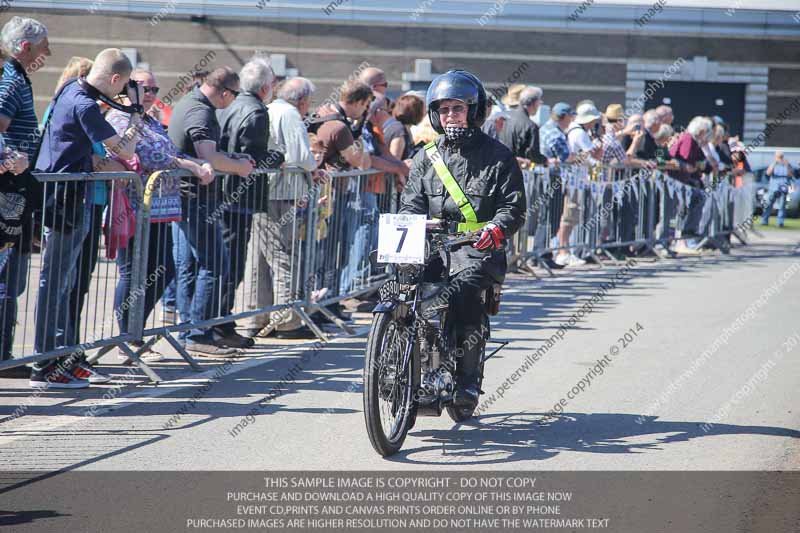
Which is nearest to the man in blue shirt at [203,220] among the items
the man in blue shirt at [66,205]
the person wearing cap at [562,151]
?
the man in blue shirt at [66,205]

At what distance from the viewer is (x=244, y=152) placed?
979cm

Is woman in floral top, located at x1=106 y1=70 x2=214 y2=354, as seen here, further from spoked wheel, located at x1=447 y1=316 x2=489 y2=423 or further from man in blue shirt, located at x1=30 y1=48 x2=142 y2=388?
spoked wheel, located at x1=447 y1=316 x2=489 y2=423

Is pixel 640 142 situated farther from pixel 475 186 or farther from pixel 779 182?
pixel 475 186

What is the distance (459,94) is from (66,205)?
2.57 meters

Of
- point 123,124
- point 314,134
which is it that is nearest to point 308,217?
point 314,134

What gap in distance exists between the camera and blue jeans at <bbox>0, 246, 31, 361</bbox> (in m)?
7.41

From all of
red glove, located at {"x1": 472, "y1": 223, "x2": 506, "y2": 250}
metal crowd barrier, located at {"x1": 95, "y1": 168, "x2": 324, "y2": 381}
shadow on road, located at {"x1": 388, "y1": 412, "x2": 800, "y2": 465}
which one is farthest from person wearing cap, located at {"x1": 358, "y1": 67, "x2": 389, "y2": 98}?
red glove, located at {"x1": 472, "y1": 223, "x2": 506, "y2": 250}

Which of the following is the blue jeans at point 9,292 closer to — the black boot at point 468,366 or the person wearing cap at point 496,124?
the black boot at point 468,366

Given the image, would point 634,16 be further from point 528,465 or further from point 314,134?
point 528,465

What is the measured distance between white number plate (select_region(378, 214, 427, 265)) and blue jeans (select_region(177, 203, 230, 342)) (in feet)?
9.96

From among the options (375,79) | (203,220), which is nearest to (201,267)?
(203,220)

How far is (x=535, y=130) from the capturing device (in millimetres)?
15023

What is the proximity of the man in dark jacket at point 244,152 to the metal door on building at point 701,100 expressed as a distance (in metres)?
34.3

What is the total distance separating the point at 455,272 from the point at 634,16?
3804 centimetres
